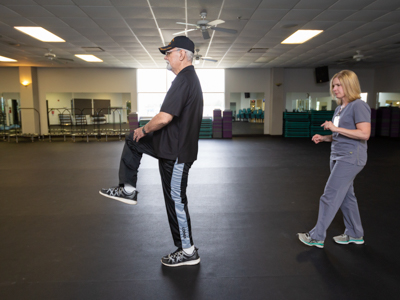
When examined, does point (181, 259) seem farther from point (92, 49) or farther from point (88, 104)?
point (88, 104)

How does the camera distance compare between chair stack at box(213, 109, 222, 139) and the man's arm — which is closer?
the man's arm

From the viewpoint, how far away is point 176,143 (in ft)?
6.79

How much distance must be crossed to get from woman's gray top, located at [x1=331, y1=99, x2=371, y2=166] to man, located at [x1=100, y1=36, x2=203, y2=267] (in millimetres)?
1211

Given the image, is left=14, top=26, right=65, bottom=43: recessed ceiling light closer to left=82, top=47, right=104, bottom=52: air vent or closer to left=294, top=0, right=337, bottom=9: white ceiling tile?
left=82, top=47, right=104, bottom=52: air vent

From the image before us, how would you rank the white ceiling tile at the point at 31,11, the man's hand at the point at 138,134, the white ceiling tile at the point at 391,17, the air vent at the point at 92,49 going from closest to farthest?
the man's hand at the point at 138,134
the white ceiling tile at the point at 31,11
the white ceiling tile at the point at 391,17
the air vent at the point at 92,49

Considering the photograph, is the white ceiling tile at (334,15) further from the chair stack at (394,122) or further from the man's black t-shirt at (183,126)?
the chair stack at (394,122)

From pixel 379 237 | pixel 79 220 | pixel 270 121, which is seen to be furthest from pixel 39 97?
pixel 379 237

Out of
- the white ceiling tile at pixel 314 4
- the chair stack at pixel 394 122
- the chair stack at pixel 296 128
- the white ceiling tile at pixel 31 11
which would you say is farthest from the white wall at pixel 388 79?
the white ceiling tile at pixel 31 11

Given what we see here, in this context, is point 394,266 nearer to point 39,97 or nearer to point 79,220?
point 79,220

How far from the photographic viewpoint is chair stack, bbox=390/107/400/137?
39.7ft

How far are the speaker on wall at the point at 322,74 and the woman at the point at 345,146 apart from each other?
1161 cm

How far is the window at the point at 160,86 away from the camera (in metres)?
13.4

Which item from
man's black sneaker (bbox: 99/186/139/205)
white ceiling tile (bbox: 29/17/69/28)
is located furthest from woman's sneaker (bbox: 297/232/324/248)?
white ceiling tile (bbox: 29/17/69/28)

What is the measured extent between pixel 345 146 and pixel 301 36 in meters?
6.22
